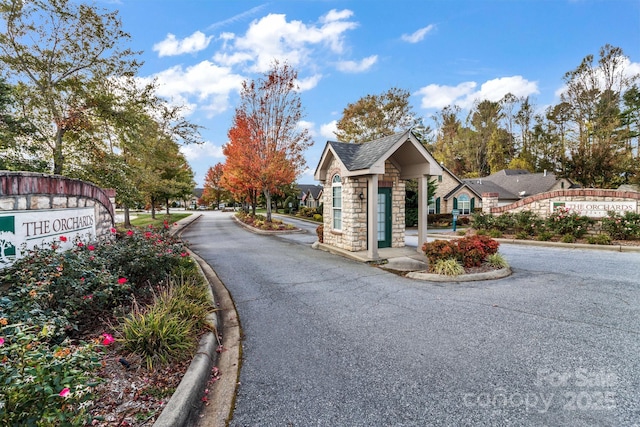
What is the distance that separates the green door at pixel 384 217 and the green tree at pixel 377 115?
2031 centimetres

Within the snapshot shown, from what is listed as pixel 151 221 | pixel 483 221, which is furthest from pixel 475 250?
pixel 151 221

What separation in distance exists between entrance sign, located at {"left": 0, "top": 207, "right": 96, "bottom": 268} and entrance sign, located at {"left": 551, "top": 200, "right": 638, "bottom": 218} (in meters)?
16.6

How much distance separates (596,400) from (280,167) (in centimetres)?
1682

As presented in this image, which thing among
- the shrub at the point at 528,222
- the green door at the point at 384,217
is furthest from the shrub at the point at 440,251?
the shrub at the point at 528,222

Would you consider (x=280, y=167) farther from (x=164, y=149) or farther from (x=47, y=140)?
(x=47, y=140)

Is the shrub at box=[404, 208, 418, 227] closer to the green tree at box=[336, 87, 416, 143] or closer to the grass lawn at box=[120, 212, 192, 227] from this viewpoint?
the green tree at box=[336, 87, 416, 143]

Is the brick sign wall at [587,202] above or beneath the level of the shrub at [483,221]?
above

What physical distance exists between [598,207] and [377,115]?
67.6 feet

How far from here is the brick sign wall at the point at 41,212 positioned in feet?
11.9

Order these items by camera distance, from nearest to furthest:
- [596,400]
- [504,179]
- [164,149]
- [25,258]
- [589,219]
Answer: [596,400]
[25,258]
[589,219]
[164,149]
[504,179]

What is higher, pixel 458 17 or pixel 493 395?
pixel 458 17

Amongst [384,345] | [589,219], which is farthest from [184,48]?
[589,219]

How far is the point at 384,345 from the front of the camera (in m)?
3.79

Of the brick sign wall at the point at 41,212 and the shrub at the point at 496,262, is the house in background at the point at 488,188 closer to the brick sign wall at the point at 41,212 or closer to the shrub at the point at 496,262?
the shrub at the point at 496,262
